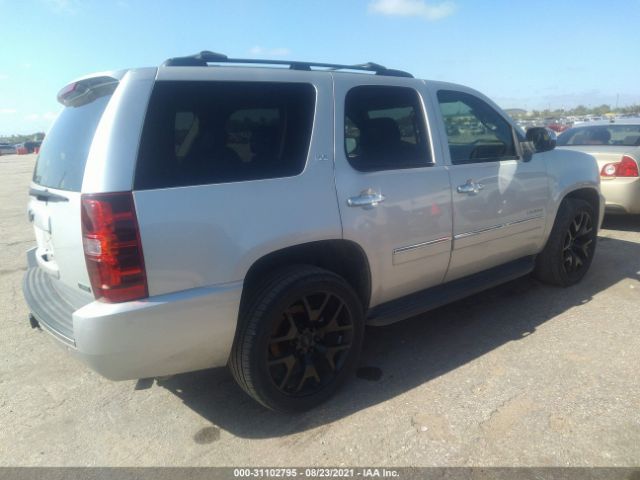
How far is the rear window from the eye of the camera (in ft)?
7.57

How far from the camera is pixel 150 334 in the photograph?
2283mm

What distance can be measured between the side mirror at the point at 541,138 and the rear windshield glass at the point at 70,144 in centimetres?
329

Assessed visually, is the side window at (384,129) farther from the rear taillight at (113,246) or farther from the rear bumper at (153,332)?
the rear taillight at (113,246)

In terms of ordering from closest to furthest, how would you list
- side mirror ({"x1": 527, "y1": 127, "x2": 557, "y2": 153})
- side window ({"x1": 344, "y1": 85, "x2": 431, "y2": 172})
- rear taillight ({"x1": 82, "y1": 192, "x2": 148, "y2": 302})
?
rear taillight ({"x1": 82, "y1": 192, "x2": 148, "y2": 302}), side window ({"x1": 344, "y1": 85, "x2": 431, "y2": 172}), side mirror ({"x1": 527, "y1": 127, "x2": 557, "y2": 153})

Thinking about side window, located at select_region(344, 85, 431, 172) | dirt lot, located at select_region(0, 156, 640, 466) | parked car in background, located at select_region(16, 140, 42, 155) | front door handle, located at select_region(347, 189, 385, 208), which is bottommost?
dirt lot, located at select_region(0, 156, 640, 466)

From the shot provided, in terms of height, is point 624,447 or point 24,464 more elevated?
point 24,464

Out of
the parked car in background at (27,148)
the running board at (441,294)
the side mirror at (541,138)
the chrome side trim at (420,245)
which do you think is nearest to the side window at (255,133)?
the chrome side trim at (420,245)

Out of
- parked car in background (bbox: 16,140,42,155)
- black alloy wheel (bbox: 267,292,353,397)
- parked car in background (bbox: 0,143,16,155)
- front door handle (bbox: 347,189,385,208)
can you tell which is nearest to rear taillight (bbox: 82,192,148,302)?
black alloy wheel (bbox: 267,292,353,397)

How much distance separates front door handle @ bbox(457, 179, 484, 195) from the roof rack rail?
0.91 m

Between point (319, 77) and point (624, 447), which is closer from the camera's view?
point (624, 447)

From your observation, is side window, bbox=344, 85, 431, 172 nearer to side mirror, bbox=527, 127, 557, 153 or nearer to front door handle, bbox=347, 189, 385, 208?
front door handle, bbox=347, 189, 385, 208

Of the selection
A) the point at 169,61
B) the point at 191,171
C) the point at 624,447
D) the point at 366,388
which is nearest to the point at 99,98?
the point at 169,61

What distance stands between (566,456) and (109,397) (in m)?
2.66

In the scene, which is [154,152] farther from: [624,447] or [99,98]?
[624,447]
